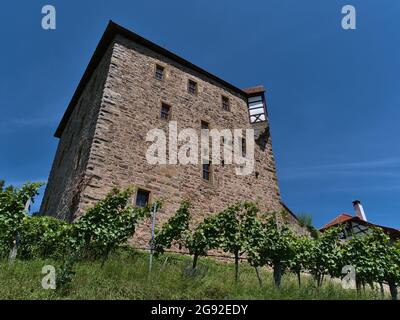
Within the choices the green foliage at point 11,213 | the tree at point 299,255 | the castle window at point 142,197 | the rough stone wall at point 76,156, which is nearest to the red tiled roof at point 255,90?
the rough stone wall at point 76,156

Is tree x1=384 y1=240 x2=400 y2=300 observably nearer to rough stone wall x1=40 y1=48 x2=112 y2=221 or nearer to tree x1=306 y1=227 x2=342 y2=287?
tree x1=306 y1=227 x2=342 y2=287

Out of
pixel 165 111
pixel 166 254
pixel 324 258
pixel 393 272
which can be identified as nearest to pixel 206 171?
pixel 165 111

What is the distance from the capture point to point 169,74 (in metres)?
16.2

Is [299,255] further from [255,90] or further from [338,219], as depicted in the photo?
[338,219]

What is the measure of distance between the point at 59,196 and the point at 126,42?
7960 millimetres

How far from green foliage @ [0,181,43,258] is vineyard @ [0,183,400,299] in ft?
0.07

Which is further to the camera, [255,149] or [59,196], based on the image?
[255,149]

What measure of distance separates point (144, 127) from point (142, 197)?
10.4ft

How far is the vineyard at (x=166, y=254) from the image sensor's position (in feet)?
22.0

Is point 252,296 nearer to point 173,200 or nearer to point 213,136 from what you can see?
point 173,200

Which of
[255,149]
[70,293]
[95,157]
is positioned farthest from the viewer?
[255,149]

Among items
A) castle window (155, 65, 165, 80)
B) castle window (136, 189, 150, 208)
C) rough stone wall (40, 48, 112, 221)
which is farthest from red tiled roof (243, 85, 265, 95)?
castle window (136, 189, 150, 208)

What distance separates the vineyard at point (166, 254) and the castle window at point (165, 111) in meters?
6.42
